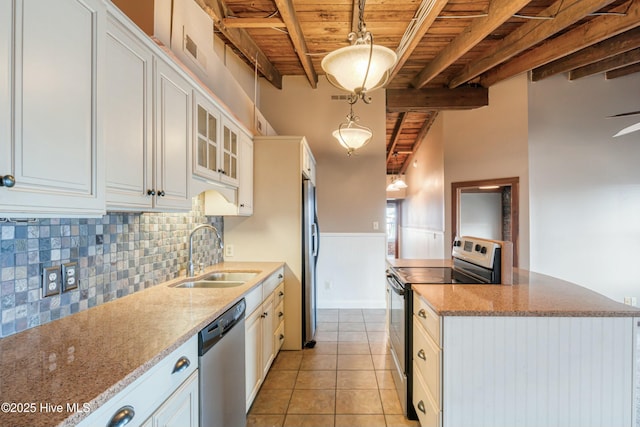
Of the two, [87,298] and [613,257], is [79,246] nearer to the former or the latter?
[87,298]

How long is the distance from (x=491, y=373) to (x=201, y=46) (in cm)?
259

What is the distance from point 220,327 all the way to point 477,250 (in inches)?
67.5

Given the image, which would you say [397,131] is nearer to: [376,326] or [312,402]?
[376,326]

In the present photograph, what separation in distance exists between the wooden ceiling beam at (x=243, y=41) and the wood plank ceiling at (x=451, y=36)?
0.01m

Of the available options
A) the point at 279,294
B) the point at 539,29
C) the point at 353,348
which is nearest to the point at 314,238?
the point at 279,294

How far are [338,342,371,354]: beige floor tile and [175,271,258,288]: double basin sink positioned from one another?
4.24 ft

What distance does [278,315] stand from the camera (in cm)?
273

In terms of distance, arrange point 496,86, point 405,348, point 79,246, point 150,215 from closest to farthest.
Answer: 1. point 79,246
2. point 150,215
3. point 405,348
4. point 496,86

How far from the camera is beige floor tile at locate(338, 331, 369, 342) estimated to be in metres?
3.30

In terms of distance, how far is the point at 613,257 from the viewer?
3.89 metres

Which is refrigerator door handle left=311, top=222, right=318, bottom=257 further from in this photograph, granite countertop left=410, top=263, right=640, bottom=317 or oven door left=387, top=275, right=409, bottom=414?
granite countertop left=410, top=263, right=640, bottom=317

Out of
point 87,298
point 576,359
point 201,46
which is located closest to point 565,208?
point 576,359

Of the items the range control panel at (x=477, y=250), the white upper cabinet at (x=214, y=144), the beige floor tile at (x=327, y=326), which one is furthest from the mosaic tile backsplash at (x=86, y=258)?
the range control panel at (x=477, y=250)

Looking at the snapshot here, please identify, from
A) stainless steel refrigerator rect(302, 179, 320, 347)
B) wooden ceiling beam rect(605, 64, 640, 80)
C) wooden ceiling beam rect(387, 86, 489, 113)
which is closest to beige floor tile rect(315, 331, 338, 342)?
stainless steel refrigerator rect(302, 179, 320, 347)
